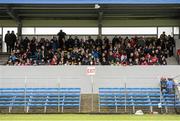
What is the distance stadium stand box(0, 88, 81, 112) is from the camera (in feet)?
101

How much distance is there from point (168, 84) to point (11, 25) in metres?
13.2

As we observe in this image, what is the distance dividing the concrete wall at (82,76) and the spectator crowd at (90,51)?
97 cm

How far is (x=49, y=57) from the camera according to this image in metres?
35.3

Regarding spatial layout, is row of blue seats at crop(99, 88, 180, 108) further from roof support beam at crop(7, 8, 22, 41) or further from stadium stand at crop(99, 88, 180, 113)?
roof support beam at crop(7, 8, 22, 41)

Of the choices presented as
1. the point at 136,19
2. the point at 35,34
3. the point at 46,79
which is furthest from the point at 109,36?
the point at 46,79

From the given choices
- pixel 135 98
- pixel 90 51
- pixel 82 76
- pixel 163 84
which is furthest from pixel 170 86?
pixel 90 51

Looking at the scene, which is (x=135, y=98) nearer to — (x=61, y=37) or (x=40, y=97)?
(x=40, y=97)

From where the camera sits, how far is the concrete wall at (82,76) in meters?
33.1

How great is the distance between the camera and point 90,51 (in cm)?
3600

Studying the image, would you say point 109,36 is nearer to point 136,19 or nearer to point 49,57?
point 136,19

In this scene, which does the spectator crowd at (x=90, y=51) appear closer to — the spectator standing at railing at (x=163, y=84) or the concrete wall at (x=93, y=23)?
the concrete wall at (x=93, y=23)

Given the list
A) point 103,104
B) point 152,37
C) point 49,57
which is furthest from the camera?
point 152,37

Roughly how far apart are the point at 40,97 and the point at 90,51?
18.7ft

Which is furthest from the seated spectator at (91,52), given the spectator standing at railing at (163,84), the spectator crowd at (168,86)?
the spectator crowd at (168,86)
